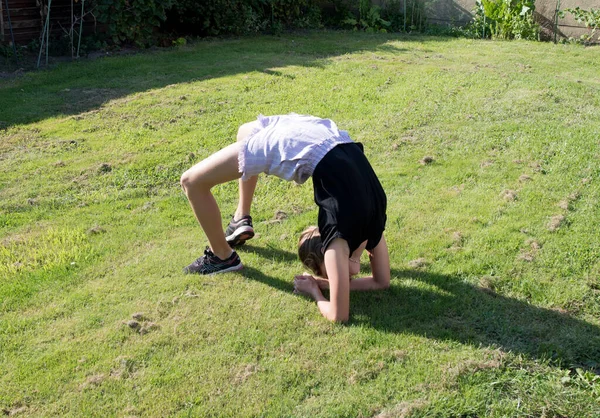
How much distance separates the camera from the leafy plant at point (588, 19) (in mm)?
11805

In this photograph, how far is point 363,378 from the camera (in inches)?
131

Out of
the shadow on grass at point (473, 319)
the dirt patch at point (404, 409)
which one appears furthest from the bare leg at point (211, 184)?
the dirt patch at point (404, 409)

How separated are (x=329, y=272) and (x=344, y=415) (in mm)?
848

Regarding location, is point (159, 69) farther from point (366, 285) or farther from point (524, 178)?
point (366, 285)

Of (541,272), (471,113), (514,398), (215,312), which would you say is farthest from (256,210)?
(471,113)

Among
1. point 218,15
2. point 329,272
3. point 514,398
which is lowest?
point 514,398

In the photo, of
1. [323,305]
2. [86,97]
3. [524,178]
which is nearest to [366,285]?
→ [323,305]

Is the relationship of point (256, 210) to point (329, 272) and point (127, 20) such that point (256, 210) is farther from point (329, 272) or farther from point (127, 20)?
point (127, 20)

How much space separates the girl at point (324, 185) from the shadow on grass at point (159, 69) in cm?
470

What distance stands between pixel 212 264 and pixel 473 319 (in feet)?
5.51

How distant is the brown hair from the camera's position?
3.94 metres

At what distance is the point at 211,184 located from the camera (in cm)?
397

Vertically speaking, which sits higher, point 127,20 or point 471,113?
point 127,20

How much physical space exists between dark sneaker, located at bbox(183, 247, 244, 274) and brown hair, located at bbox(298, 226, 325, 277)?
0.53 meters
